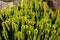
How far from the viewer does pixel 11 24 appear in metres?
2.12

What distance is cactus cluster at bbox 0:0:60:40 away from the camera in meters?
2.05

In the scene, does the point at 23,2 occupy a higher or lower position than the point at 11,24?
higher

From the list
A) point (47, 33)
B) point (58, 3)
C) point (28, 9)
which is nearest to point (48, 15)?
point (28, 9)

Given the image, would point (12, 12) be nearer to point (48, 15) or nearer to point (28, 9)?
point (28, 9)

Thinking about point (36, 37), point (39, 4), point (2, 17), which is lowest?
point (36, 37)

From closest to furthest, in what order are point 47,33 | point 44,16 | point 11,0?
point 47,33, point 44,16, point 11,0

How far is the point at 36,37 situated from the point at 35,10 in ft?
1.37

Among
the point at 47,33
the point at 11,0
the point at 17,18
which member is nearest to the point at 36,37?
the point at 47,33

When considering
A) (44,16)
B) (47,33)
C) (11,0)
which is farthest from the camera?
(11,0)

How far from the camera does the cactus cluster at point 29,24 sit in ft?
6.72

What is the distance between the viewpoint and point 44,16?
2.33 meters

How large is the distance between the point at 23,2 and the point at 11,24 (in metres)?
0.40

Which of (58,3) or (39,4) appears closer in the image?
(39,4)

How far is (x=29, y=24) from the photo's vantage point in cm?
207
